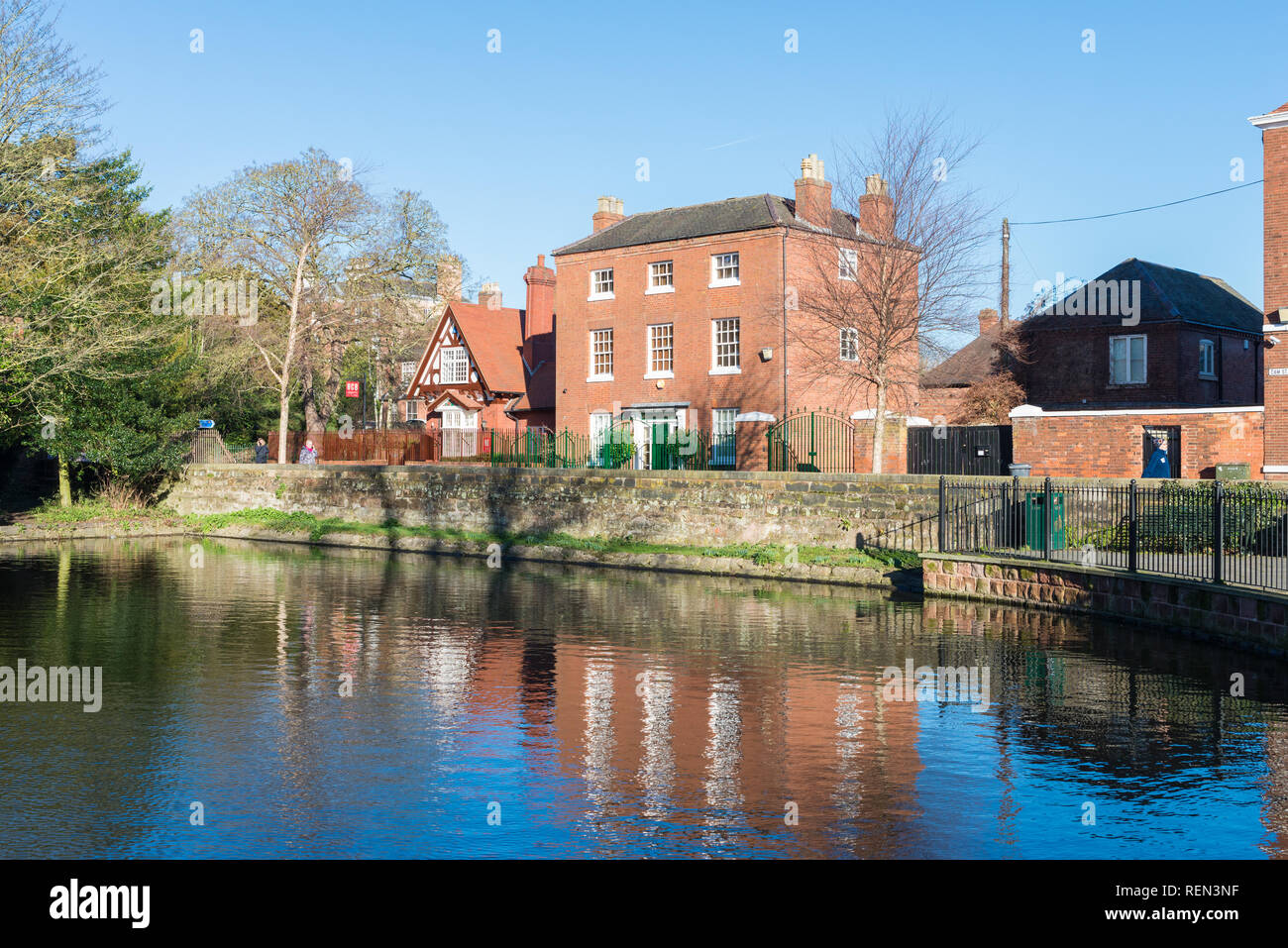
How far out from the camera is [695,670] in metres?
13.1

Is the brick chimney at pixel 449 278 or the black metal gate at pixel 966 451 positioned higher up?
the brick chimney at pixel 449 278

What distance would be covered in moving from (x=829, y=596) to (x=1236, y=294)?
32.3m

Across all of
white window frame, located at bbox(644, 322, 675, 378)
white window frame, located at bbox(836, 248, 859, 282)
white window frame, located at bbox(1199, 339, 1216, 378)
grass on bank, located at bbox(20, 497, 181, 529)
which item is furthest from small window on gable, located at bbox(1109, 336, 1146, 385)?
grass on bank, located at bbox(20, 497, 181, 529)

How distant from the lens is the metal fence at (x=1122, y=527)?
16.3 m

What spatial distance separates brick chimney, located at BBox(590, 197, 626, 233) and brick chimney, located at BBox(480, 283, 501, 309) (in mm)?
14878

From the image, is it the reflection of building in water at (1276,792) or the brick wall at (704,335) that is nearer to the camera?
the reflection of building in water at (1276,792)

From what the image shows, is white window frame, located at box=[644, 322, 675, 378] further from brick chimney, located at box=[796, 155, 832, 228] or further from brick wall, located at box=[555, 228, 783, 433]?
brick chimney, located at box=[796, 155, 832, 228]

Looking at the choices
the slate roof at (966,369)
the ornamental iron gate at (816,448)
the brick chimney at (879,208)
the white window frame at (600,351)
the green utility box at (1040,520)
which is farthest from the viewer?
the slate roof at (966,369)

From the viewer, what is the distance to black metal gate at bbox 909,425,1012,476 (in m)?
29.1

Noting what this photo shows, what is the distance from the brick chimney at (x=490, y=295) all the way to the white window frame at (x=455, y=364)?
521 cm

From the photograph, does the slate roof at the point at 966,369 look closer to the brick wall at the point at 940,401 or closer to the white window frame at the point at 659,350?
the brick wall at the point at 940,401

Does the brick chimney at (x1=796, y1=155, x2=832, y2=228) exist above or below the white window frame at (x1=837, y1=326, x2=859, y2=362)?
above

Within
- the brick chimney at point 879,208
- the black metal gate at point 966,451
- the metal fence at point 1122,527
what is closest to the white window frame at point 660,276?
the brick chimney at point 879,208
